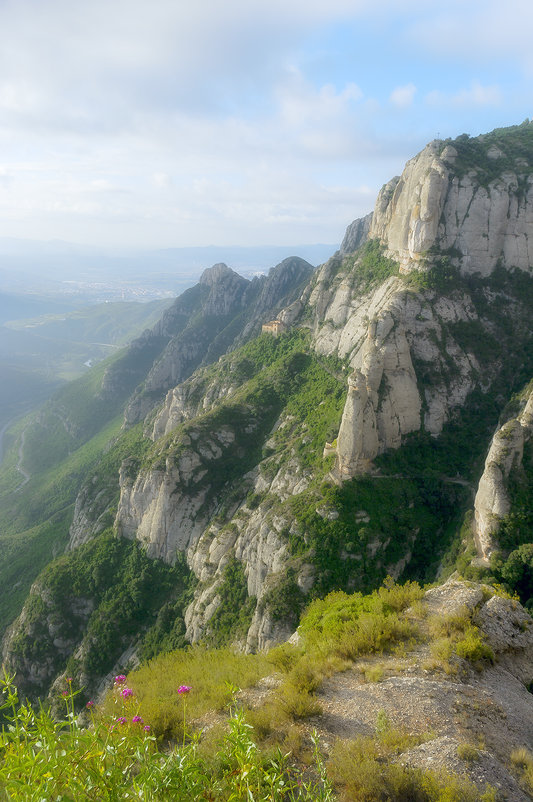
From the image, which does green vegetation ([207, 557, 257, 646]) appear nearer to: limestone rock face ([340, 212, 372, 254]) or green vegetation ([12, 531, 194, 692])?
green vegetation ([12, 531, 194, 692])

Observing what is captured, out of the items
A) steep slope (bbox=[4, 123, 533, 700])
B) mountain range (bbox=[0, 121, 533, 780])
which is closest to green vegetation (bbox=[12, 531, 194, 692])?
mountain range (bbox=[0, 121, 533, 780])

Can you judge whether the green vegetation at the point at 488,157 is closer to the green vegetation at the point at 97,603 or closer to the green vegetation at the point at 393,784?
the green vegetation at the point at 393,784

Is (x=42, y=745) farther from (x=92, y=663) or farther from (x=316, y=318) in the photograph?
(x=316, y=318)

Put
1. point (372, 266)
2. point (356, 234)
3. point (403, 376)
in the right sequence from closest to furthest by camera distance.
Answer: point (403, 376) → point (372, 266) → point (356, 234)

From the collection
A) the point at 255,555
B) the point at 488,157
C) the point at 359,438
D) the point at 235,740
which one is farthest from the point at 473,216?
the point at 235,740

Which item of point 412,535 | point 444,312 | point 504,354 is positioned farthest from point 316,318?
point 412,535

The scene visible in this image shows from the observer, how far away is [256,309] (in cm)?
12469

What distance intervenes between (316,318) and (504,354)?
3012 cm

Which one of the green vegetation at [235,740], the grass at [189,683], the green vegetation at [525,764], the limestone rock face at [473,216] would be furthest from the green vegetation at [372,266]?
the green vegetation at [525,764]

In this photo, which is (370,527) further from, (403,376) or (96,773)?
(96,773)

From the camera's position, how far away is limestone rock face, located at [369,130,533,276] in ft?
167

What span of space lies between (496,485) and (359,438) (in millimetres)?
11868

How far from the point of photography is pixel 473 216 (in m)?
51.6

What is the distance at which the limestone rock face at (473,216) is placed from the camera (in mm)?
50938
